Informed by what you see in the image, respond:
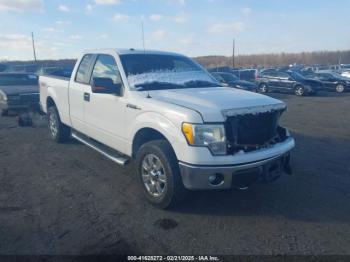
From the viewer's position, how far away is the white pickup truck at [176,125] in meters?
3.53

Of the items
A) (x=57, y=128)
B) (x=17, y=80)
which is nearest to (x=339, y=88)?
(x=17, y=80)

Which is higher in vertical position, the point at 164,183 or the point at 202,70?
the point at 202,70

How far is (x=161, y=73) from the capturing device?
4910 mm

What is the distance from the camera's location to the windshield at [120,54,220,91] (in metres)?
4.62

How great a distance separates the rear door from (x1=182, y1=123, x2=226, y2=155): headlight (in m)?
2.68

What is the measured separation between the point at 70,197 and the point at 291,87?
18.5 metres

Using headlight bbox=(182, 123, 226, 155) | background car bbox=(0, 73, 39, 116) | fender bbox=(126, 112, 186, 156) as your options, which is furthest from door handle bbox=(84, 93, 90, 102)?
background car bbox=(0, 73, 39, 116)

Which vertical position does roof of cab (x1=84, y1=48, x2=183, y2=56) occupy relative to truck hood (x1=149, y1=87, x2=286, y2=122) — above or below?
above

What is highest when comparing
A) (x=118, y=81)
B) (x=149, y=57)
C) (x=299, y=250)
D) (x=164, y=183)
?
(x=149, y=57)

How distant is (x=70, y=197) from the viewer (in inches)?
174

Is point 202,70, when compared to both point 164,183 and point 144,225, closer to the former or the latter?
point 164,183

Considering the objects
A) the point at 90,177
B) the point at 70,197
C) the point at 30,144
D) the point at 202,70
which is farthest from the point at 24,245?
the point at 30,144

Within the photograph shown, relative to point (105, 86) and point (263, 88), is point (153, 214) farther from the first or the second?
point (263, 88)

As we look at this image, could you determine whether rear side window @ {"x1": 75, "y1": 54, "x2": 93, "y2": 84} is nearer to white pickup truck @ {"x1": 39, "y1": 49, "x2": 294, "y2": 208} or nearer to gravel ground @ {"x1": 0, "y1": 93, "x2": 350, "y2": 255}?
white pickup truck @ {"x1": 39, "y1": 49, "x2": 294, "y2": 208}
